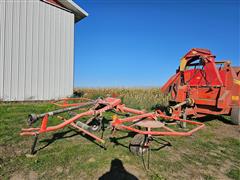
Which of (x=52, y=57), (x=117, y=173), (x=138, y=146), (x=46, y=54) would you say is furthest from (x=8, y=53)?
(x=117, y=173)

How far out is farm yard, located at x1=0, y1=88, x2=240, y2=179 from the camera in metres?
3.22

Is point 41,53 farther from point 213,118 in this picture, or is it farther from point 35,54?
point 213,118

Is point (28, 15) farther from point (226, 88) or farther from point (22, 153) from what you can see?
point (226, 88)

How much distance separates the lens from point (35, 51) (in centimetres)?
1034

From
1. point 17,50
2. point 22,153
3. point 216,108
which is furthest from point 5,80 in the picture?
point 216,108

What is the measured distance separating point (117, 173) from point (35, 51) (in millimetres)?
9133

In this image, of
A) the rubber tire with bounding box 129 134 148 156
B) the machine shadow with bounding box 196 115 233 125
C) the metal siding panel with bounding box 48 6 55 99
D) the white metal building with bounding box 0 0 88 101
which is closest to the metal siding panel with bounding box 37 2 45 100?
the white metal building with bounding box 0 0 88 101

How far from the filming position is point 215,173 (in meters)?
3.48

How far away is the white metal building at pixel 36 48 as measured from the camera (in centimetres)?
934

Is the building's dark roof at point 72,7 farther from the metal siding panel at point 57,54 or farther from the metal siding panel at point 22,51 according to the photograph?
the metal siding panel at point 22,51

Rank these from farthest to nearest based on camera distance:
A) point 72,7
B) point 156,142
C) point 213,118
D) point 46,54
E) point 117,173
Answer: point 72,7, point 46,54, point 213,118, point 156,142, point 117,173

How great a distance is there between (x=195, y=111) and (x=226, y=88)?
4.30ft

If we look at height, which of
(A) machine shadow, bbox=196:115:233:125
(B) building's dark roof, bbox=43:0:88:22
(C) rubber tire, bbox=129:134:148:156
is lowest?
(A) machine shadow, bbox=196:115:233:125

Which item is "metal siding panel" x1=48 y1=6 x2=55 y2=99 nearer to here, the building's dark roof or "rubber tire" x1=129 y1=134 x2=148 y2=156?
the building's dark roof
